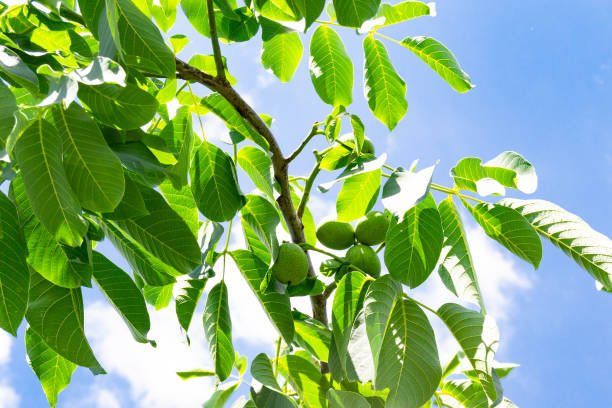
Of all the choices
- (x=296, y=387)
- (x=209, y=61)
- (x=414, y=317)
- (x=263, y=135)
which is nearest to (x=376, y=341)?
(x=414, y=317)

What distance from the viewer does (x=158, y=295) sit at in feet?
5.58

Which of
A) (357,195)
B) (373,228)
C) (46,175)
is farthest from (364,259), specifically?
(46,175)

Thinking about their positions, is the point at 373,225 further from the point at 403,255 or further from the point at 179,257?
the point at 179,257

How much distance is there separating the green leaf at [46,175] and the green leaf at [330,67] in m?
0.93

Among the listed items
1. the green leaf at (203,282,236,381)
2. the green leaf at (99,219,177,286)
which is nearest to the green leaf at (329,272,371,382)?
the green leaf at (203,282,236,381)

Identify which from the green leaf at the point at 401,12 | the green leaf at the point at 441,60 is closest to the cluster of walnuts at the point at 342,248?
the green leaf at the point at 441,60

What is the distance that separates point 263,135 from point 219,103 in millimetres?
151

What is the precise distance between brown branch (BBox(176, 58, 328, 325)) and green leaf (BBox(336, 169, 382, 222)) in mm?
212

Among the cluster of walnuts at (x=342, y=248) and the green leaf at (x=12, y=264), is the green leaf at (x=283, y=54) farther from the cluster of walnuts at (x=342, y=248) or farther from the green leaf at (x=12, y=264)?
the green leaf at (x=12, y=264)

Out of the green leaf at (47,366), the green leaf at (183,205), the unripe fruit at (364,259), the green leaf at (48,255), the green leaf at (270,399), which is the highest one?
the unripe fruit at (364,259)

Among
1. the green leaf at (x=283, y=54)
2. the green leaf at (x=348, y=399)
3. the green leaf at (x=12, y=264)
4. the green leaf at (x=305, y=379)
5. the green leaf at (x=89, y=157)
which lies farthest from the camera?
the green leaf at (x=283, y=54)

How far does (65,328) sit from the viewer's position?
4.01 feet

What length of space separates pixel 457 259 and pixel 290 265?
402mm

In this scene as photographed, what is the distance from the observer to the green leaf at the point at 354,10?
3.88 feet
